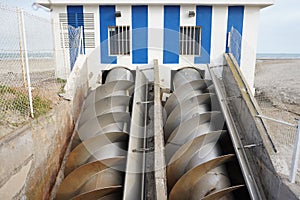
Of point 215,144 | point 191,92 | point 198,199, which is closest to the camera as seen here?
point 198,199

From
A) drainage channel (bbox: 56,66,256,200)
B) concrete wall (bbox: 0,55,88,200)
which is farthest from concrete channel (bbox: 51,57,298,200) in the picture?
concrete wall (bbox: 0,55,88,200)

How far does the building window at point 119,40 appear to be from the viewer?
6.49 metres

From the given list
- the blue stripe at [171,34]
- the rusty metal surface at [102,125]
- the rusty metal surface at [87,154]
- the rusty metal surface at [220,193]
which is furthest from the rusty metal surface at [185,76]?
the rusty metal surface at [220,193]

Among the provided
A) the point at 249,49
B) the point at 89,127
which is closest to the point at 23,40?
the point at 89,127

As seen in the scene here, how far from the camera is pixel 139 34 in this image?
21.2ft

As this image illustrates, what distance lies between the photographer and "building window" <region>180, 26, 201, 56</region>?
653 centimetres

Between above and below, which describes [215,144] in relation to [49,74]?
below

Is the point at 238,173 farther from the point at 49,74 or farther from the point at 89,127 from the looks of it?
the point at 49,74

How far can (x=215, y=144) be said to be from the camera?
4.26 m

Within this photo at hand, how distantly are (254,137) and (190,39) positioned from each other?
358 centimetres

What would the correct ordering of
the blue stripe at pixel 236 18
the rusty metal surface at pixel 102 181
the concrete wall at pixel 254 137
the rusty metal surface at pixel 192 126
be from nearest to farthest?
1. the concrete wall at pixel 254 137
2. the rusty metal surface at pixel 102 181
3. the rusty metal surface at pixel 192 126
4. the blue stripe at pixel 236 18

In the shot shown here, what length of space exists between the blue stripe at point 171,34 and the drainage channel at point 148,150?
1007mm

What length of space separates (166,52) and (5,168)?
15.9 feet

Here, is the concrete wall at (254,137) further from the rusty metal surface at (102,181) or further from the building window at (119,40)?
the building window at (119,40)
